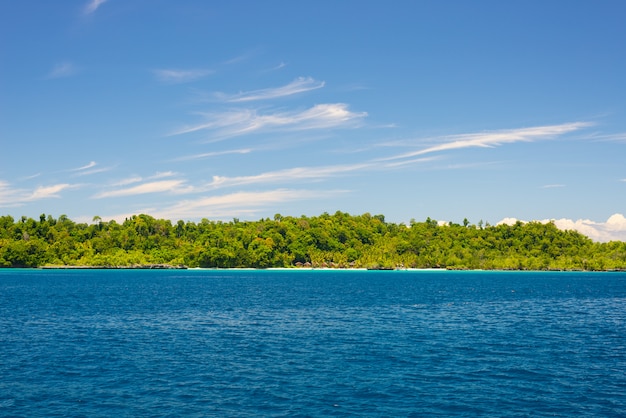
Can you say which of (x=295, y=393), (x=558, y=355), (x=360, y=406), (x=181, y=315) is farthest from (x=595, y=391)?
(x=181, y=315)

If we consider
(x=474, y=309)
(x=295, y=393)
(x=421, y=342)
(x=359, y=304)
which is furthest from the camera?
(x=359, y=304)

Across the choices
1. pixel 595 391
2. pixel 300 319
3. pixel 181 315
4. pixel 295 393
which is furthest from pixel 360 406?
pixel 181 315

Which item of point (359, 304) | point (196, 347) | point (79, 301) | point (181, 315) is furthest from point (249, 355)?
point (79, 301)

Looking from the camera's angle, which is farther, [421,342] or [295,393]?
[421,342]

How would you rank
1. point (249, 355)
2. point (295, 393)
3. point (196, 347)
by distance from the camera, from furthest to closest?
point (196, 347), point (249, 355), point (295, 393)

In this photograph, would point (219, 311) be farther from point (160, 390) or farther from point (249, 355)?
point (160, 390)

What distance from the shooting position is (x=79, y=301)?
122m

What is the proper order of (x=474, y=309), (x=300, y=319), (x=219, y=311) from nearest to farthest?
(x=300, y=319) < (x=219, y=311) < (x=474, y=309)

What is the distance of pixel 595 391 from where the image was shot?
42594 mm

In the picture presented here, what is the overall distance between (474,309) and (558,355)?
174 ft

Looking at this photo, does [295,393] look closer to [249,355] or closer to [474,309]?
[249,355]

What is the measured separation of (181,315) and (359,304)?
41321 mm

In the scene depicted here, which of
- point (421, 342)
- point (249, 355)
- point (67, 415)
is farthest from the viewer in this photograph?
point (421, 342)

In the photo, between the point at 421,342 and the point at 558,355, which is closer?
the point at 558,355
